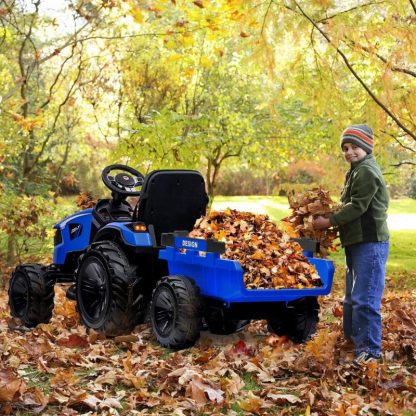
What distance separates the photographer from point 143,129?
35.0 ft

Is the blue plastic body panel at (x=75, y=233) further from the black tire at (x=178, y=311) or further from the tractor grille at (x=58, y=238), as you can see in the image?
the black tire at (x=178, y=311)

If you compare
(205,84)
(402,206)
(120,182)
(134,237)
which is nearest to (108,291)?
(134,237)

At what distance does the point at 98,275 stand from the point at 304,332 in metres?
1.87

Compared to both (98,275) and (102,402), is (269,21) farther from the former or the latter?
(102,402)

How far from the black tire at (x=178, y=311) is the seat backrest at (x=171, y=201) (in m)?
0.68

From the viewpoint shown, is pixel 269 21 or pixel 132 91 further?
pixel 132 91

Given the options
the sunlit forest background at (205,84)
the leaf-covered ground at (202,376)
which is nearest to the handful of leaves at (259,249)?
the leaf-covered ground at (202,376)

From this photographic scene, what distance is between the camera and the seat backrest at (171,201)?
599 cm

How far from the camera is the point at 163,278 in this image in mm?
5707

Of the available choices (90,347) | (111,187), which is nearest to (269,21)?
(111,187)

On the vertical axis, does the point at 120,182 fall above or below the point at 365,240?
above

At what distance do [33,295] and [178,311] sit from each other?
6.68 ft

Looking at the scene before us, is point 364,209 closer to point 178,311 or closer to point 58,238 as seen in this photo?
point 178,311

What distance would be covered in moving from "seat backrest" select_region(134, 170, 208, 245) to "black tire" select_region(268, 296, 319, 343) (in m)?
1.16
